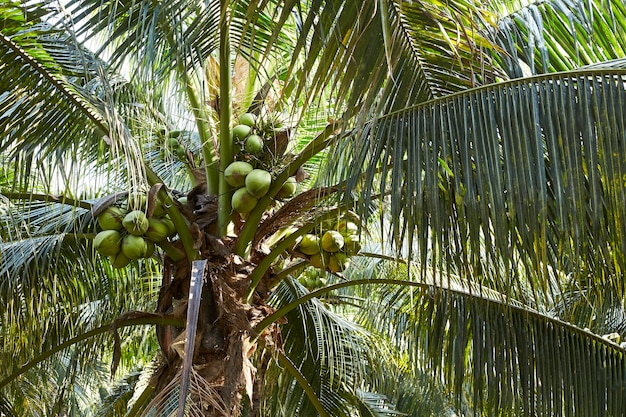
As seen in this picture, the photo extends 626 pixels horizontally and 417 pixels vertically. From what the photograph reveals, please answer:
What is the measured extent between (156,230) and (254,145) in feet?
1.66

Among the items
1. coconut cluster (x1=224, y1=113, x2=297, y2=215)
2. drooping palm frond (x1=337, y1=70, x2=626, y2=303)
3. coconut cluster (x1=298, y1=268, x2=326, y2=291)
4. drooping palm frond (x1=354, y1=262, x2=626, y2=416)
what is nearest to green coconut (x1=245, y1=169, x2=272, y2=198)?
coconut cluster (x1=224, y1=113, x2=297, y2=215)

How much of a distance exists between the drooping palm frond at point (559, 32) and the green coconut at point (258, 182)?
967mm

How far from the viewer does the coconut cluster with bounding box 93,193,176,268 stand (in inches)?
117

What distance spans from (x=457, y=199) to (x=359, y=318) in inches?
124

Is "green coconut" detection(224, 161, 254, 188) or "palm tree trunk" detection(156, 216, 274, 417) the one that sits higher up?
"green coconut" detection(224, 161, 254, 188)

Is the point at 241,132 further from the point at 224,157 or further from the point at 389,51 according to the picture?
the point at 389,51

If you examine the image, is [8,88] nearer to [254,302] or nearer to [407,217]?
[254,302]

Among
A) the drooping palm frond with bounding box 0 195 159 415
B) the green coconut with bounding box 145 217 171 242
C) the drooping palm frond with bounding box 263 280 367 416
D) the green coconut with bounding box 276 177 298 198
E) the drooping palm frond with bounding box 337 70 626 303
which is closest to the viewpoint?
the drooping palm frond with bounding box 337 70 626 303

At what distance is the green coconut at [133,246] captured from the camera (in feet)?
9.85

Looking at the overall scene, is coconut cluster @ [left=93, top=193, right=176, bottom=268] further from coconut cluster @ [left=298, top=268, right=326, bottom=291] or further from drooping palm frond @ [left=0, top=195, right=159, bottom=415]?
coconut cluster @ [left=298, top=268, right=326, bottom=291]

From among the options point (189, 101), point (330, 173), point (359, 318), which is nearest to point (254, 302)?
point (189, 101)

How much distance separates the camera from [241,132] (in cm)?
319

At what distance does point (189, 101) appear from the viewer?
3416mm

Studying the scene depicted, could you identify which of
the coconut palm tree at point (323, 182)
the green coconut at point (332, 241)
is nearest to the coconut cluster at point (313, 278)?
the coconut palm tree at point (323, 182)
